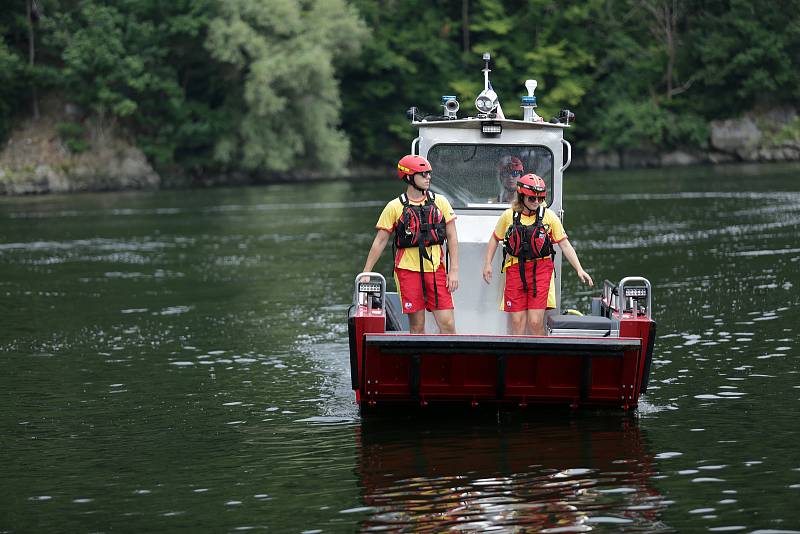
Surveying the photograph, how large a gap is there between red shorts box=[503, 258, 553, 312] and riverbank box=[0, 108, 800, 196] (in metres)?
51.3

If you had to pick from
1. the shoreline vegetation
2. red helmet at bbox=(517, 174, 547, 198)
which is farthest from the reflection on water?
the shoreline vegetation

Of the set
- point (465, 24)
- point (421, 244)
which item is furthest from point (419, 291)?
point (465, 24)

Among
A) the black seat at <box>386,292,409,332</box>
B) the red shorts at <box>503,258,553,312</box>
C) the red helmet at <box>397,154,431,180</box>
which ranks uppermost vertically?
the red helmet at <box>397,154,431,180</box>

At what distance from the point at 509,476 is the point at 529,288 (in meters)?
2.16

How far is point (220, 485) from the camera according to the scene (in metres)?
10.5

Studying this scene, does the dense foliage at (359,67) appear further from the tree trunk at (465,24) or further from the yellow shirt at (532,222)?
the yellow shirt at (532,222)

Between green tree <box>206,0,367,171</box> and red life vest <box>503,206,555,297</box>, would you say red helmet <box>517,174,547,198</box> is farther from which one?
green tree <box>206,0,367,171</box>

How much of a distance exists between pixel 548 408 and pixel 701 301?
8222 millimetres

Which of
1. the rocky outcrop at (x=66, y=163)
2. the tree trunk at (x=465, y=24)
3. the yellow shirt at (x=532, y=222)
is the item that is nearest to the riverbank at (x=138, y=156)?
the rocky outcrop at (x=66, y=163)

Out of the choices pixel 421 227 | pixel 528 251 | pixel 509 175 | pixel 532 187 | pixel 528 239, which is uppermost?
pixel 509 175

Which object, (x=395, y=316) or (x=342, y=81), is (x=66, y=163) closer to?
(x=342, y=81)

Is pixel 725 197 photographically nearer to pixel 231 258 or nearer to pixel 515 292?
pixel 231 258

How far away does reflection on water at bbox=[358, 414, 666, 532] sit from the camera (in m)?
9.42

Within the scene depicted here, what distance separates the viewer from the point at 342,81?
74.9m
